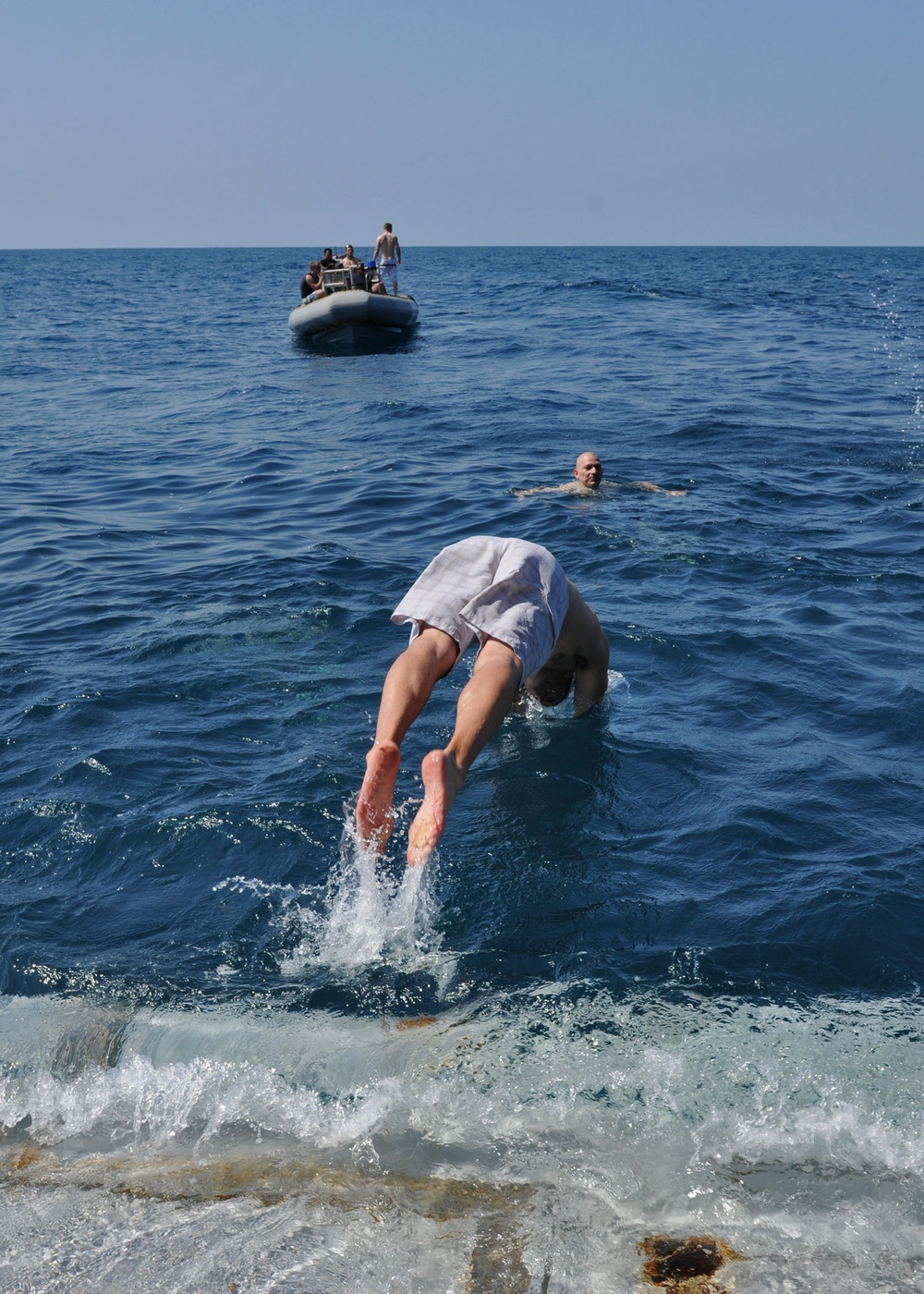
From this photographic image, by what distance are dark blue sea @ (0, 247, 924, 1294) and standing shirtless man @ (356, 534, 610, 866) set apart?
0.67 meters

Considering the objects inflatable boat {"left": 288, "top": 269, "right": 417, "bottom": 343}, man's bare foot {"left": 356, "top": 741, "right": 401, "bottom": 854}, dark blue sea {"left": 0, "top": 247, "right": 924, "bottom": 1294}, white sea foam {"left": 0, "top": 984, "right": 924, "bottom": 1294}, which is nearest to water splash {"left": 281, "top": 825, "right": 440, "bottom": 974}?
dark blue sea {"left": 0, "top": 247, "right": 924, "bottom": 1294}

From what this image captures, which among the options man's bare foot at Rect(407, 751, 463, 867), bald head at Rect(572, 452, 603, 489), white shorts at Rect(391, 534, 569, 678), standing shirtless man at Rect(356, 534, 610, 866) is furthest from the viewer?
bald head at Rect(572, 452, 603, 489)

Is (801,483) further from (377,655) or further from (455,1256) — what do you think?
(455,1256)

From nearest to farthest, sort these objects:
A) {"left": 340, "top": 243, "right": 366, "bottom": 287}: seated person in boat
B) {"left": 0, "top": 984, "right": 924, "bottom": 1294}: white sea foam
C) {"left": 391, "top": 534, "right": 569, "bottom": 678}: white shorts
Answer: {"left": 0, "top": 984, "right": 924, "bottom": 1294}: white sea foam
{"left": 391, "top": 534, "right": 569, "bottom": 678}: white shorts
{"left": 340, "top": 243, "right": 366, "bottom": 287}: seated person in boat

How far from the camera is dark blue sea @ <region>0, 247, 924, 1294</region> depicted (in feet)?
10.1

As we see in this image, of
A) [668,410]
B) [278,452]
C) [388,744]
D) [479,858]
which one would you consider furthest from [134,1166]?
[668,410]

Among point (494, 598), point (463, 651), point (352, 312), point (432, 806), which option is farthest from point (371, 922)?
point (352, 312)

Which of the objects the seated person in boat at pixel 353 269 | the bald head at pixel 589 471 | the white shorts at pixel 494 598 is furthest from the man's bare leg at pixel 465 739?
the seated person in boat at pixel 353 269

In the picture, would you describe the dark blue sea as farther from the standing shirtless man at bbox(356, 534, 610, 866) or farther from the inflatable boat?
the inflatable boat

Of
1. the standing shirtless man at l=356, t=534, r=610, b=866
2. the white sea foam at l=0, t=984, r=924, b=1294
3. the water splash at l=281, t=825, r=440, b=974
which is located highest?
the standing shirtless man at l=356, t=534, r=610, b=866

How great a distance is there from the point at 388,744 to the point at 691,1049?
58.3 inches

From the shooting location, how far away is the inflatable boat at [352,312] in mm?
26203

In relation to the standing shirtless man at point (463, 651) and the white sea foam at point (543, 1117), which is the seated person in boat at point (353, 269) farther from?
the white sea foam at point (543, 1117)

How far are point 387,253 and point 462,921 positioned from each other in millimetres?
28041
